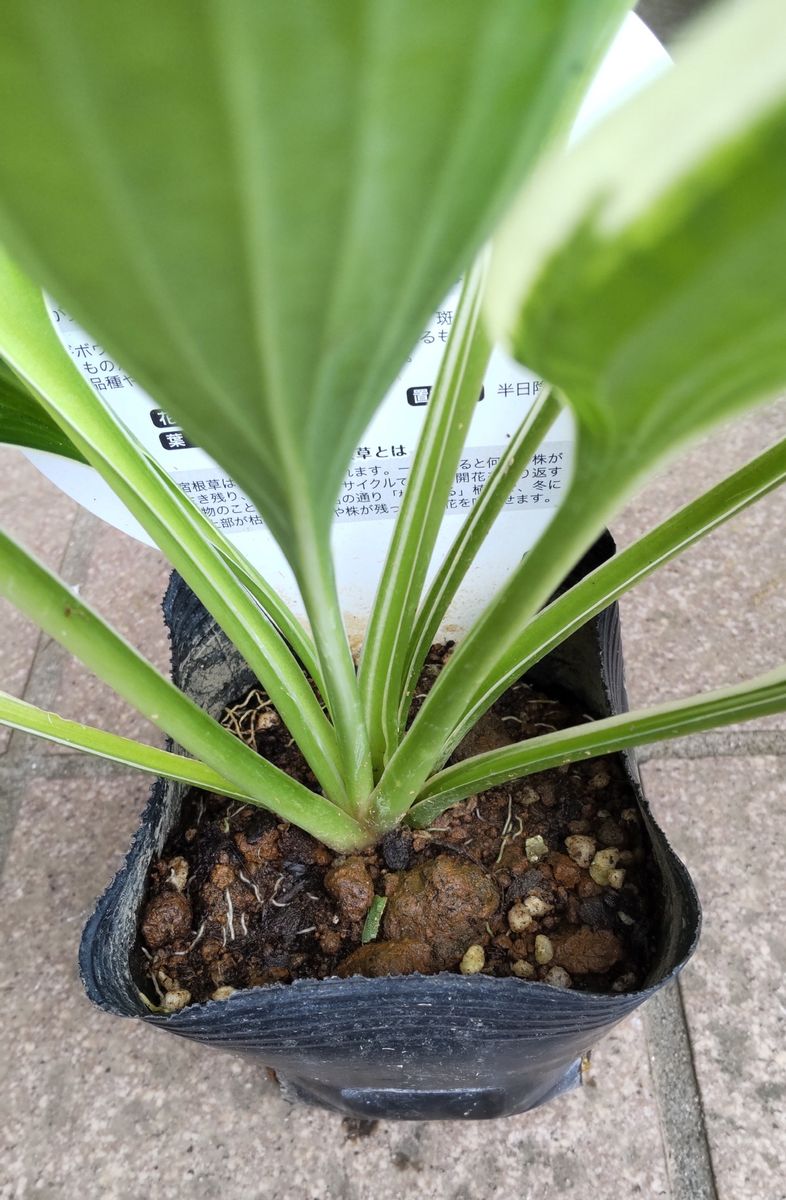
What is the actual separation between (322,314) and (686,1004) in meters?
0.58

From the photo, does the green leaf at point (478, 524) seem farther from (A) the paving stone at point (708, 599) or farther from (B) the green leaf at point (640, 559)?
(A) the paving stone at point (708, 599)

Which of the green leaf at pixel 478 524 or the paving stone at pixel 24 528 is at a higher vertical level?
the green leaf at pixel 478 524

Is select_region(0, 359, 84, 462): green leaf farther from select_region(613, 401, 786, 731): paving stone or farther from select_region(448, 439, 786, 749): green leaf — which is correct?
select_region(613, 401, 786, 731): paving stone

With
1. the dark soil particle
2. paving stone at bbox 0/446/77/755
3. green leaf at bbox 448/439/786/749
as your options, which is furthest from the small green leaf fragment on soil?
paving stone at bbox 0/446/77/755

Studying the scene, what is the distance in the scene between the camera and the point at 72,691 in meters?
0.78

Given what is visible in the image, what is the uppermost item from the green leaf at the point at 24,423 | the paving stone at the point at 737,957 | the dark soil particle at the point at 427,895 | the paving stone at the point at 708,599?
the green leaf at the point at 24,423

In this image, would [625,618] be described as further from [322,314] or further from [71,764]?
[322,314]

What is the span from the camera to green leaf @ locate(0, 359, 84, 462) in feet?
1.23

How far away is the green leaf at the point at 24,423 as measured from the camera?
38 cm

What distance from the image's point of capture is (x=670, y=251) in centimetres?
11

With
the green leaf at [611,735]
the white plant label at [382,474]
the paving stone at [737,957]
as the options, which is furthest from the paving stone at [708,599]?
the green leaf at [611,735]

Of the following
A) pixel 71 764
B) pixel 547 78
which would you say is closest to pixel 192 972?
pixel 71 764

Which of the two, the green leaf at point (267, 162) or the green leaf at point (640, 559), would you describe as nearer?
the green leaf at point (267, 162)

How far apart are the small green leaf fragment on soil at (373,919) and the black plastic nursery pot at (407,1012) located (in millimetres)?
58
